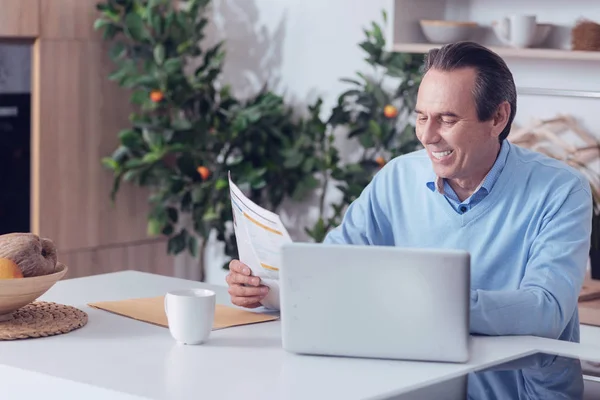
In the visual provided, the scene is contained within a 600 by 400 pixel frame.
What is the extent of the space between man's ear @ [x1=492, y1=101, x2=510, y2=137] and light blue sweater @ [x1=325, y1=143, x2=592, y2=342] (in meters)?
0.05

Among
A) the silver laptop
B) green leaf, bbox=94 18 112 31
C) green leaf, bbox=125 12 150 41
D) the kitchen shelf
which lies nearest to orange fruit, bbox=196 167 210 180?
green leaf, bbox=125 12 150 41

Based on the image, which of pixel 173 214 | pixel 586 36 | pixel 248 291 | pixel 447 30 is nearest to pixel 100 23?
pixel 173 214

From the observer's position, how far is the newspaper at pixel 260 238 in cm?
191

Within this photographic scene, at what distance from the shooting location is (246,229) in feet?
6.40

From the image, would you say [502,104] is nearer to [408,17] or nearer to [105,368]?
[105,368]

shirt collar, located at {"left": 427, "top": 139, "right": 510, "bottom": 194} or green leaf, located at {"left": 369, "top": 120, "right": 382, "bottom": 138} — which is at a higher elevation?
green leaf, located at {"left": 369, "top": 120, "right": 382, "bottom": 138}

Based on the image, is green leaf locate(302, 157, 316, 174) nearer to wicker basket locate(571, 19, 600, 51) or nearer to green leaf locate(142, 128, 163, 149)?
green leaf locate(142, 128, 163, 149)


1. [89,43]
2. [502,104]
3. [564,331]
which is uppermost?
[89,43]

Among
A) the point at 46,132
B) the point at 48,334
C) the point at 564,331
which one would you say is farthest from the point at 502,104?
the point at 46,132

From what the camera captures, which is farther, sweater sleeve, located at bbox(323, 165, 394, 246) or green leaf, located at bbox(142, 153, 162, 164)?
green leaf, located at bbox(142, 153, 162, 164)

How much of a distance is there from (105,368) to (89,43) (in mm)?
2835

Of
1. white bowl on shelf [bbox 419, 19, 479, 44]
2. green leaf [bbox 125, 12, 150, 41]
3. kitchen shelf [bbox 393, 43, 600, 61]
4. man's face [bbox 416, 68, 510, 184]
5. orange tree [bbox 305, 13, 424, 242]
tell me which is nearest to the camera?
man's face [bbox 416, 68, 510, 184]

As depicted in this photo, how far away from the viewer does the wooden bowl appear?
186cm

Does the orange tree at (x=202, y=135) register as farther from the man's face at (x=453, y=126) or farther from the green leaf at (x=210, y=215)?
the man's face at (x=453, y=126)
